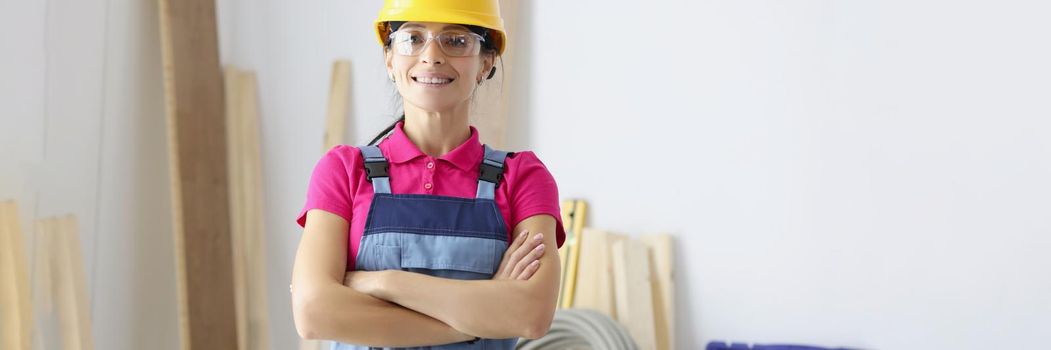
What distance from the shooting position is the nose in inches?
82.0

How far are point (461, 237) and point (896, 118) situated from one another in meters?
2.39

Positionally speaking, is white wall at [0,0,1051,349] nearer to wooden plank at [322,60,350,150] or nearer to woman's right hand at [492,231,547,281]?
wooden plank at [322,60,350,150]

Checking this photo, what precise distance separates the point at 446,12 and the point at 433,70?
0.11m

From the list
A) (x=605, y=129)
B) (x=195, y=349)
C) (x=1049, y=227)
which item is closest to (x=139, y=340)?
(x=195, y=349)

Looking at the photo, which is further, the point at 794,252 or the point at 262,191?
the point at 262,191

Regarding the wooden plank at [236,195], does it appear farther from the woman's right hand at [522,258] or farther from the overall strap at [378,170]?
the woman's right hand at [522,258]

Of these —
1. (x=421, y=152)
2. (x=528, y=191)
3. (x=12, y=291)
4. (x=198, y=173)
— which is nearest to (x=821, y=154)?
(x=528, y=191)

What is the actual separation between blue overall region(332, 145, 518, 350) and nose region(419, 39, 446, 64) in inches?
9.1

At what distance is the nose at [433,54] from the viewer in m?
2.08

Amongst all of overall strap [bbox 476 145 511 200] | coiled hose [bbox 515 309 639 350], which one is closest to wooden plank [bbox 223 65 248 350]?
coiled hose [bbox 515 309 639 350]

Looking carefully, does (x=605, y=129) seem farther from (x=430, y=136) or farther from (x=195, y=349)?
(x=430, y=136)

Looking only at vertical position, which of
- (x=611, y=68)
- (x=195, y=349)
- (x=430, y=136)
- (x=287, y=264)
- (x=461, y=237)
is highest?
(x=611, y=68)

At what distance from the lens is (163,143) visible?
439 centimetres

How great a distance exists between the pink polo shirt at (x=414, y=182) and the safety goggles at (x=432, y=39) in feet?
0.56
